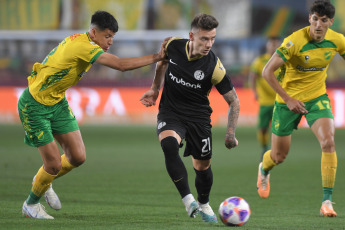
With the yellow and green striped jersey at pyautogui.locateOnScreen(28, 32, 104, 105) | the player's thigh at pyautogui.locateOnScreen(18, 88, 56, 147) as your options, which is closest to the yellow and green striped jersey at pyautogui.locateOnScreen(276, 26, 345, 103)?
the yellow and green striped jersey at pyautogui.locateOnScreen(28, 32, 104, 105)

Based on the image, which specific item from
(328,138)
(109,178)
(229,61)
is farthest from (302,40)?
(229,61)

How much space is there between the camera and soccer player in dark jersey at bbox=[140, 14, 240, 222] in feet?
23.1

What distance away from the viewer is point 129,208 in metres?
8.16

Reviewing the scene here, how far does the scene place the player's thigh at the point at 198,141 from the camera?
285 inches

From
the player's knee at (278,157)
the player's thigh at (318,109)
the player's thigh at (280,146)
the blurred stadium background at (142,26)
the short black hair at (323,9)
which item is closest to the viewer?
the short black hair at (323,9)

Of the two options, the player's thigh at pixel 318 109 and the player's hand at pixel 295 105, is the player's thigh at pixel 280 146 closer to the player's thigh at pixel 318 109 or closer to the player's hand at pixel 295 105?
the player's thigh at pixel 318 109

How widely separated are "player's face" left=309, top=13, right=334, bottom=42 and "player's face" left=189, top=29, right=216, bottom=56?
1.60 m

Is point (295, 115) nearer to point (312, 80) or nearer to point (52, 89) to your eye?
point (312, 80)

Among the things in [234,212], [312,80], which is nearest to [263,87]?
[312,80]

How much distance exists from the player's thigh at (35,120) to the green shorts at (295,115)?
296cm

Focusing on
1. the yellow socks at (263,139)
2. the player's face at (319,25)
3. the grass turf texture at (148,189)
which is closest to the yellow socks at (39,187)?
the grass turf texture at (148,189)

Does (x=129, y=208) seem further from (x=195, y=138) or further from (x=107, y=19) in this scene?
(x=107, y=19)

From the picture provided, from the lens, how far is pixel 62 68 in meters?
7.27

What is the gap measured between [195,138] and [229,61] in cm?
2203
